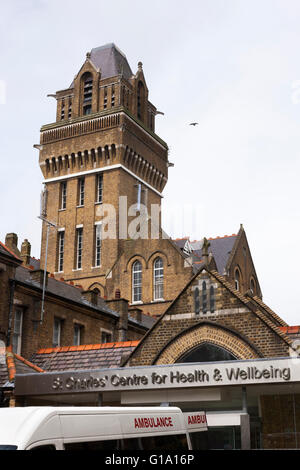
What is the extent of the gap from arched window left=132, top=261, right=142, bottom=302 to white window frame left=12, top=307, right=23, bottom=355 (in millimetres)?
19999

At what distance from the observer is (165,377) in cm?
1628

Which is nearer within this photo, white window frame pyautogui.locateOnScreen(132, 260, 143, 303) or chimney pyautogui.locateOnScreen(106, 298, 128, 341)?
chimney pyautogui.locateOnScreen(106, 298, 128, 341)

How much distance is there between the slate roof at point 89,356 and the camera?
21.5 metres

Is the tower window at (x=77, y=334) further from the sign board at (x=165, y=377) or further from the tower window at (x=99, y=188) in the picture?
the tower window at (x=99, y=188)

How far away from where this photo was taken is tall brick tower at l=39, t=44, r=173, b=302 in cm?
5325

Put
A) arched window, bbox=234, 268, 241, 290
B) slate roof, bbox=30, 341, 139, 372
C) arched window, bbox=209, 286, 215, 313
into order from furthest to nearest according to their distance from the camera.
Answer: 1. arched window, bbox=234, 268, 241, 290
2. slate roof, bbox=30, 341, 139, 372
3. arched window, bbox=209, 286, 215, 313

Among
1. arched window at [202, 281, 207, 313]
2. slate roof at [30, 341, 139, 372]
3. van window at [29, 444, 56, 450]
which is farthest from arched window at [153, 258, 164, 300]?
van window at [29, 444, 56, 450]

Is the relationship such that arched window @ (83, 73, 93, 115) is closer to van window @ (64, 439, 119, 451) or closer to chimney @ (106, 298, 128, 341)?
chimney @ (106, 298, 128, 341)

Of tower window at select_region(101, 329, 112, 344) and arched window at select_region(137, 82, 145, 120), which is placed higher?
arched window at select_region(137, 82, 145, 120)

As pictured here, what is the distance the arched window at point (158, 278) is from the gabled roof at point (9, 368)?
26437 millimetres

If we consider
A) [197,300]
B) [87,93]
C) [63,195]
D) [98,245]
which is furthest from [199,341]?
[87,93]
